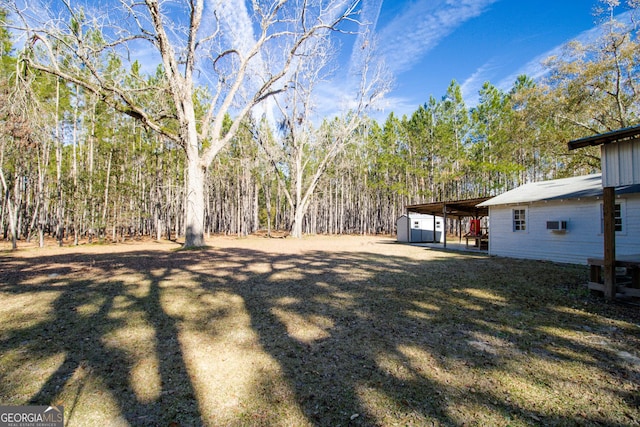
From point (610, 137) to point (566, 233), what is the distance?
730cm

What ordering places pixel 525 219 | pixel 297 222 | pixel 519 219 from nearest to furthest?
pixel 525 219 < pixel 519 219 < pixel 297 222

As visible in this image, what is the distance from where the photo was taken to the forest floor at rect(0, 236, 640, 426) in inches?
98.2

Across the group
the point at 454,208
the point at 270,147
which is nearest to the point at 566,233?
the point at 454,208

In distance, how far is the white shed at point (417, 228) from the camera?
73.5 feet

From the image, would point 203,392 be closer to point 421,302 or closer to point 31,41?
point 421,302

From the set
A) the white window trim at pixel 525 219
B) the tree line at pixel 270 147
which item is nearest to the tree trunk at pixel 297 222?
the tree line at pixel 270 147

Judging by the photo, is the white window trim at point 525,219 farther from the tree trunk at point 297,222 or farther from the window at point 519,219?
the tree trunk at point 297,222

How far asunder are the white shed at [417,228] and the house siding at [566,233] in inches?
346

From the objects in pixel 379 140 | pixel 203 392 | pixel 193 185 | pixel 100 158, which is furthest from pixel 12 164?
pixel 379 140

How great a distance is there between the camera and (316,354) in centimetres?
348

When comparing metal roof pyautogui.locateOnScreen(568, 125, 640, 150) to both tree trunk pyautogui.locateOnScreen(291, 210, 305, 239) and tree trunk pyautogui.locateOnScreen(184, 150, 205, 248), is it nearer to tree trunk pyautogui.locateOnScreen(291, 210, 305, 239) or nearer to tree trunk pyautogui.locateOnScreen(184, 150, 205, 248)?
tree trunk pyautogui.locateOnScreen(184, 150, 205, 248)

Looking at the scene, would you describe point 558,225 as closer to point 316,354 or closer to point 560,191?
point 560,191

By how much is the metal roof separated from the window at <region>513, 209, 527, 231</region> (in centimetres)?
763

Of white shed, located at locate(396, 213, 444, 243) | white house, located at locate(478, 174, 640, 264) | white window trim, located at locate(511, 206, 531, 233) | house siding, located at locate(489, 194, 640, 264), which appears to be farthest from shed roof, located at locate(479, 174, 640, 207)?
white shed, located at locate(396, 213, 444, 243)
